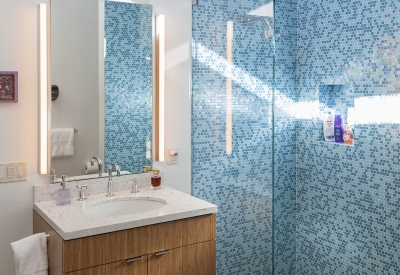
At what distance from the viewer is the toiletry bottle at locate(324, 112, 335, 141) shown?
324 centimetres

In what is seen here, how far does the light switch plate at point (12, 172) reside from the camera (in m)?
2.37

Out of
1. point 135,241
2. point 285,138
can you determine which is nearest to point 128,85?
point 135,241

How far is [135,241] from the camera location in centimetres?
219

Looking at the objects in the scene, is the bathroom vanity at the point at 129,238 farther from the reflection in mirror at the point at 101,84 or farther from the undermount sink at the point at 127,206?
the reflection in mirror at the point at 101,84

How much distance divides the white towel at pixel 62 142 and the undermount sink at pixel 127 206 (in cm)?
34

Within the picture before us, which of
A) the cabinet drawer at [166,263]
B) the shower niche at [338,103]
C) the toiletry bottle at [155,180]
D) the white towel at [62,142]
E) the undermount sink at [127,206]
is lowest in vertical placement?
the cabinet drawer at [166,263]

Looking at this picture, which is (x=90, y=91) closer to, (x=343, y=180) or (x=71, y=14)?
(x=71, y=14)

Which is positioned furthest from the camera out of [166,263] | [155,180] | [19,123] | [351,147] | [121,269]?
[351,147]

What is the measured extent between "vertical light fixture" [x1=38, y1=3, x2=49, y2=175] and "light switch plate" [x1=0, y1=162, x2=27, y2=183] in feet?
0.30

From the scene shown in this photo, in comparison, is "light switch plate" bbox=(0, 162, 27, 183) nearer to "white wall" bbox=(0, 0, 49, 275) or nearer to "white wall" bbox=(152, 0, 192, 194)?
"white wall" bbox=(0, 0, 49, 275)

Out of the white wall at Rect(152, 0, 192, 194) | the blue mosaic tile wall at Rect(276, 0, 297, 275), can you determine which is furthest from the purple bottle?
the white wall at Rect(152, 0, 192, 194)

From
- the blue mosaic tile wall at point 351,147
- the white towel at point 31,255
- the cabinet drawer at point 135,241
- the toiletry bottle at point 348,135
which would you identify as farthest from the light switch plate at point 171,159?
the toiletry bottle at point 348,135

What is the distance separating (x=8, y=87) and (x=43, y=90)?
0.17 metres

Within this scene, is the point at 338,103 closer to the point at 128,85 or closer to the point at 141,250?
the point at 128,85
